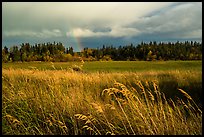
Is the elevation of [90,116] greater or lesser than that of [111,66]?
greater

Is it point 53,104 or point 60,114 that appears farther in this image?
point 53,104

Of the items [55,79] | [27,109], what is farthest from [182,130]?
[55,79]

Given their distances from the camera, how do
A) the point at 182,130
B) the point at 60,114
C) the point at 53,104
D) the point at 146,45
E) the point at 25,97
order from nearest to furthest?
the point at 182,130
the point at 60,114
the point at 53,104
the point at 25,97
the point at 146,45

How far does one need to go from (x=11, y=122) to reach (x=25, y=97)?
3.10 feet

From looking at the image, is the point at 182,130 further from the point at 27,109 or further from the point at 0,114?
the point at 0,114

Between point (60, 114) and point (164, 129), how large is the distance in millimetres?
1806

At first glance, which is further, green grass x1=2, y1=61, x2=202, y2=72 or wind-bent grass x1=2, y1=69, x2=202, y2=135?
green grass x1=2, y1=61, x2=202, y2=72

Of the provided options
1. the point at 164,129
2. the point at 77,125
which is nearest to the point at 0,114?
the point at 77,125

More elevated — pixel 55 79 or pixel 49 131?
pixel 55 79

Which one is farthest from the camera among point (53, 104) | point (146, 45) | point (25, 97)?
point (146, 45)

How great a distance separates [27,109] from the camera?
4367 millimetres

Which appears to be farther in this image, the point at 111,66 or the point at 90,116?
the point at 111,66

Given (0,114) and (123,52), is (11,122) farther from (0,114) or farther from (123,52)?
(123,52)

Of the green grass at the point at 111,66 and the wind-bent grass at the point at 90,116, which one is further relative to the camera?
the green grass at the point at 111,66
